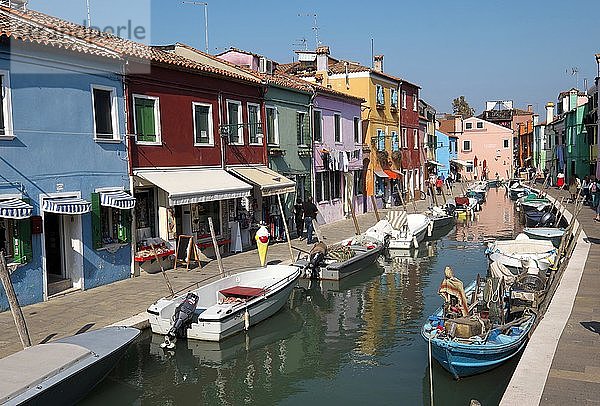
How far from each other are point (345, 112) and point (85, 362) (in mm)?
23325

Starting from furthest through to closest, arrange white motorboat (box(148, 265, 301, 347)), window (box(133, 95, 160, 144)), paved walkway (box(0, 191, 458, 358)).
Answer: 1. window (box(133, 95, 160, 144))
2. white motorboat (box(148, 265, 301, 347))
3. paved walkway (box(0, 191, 458, 358))

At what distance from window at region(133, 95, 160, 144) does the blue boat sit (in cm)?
988

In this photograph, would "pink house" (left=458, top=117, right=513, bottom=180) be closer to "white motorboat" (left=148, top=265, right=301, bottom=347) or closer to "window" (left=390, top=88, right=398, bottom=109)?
"window" (left=390, top=88, right=398, bottom=109)

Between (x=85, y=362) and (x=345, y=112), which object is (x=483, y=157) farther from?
(x=85, y=362)

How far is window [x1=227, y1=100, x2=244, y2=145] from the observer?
2055 cm

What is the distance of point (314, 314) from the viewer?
14.8 meters

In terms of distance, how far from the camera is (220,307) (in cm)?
1255

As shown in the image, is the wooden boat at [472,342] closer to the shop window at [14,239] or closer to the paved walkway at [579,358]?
the paved walkway at [579,358]

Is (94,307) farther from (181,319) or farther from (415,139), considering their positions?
(415,139)

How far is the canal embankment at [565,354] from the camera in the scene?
7.42 meters

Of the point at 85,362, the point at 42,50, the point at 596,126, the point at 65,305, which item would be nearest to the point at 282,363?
the point at 85,362

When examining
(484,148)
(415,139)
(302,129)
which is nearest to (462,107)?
(484,148)

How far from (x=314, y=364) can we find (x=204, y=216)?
904cm

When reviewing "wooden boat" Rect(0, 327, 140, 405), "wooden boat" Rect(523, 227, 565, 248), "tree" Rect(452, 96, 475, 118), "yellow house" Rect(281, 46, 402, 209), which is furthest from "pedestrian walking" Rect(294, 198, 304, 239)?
"tree" Rect(452, 96, 475, 118)
